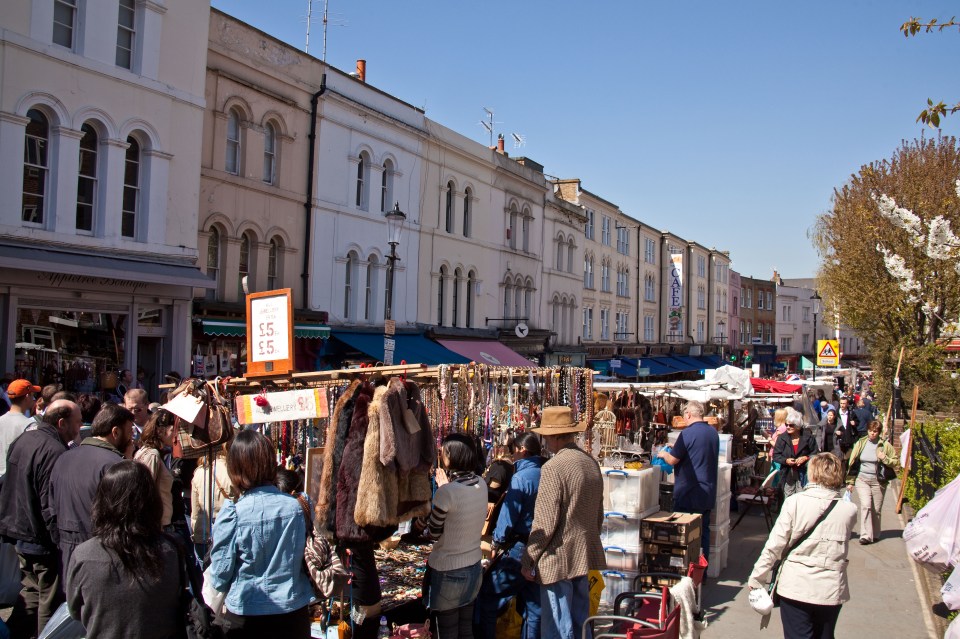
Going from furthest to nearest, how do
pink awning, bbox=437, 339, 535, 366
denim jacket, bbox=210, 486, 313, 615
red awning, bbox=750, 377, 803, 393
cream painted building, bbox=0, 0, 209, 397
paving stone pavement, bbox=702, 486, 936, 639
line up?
1. pink awning, bbox=437, 339, 535, 366
2. red awning, bbox=750, 377, 803, 393
3. cream painted building, bbox=0, 0, 209, 397
4. paving stone pavement, bbox=702, 486, 936, 639
5. denim jacket, bbox=210, 486, 313, 615

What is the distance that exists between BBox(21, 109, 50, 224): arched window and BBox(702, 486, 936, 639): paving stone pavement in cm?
1246

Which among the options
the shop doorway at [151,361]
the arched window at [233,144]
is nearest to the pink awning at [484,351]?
the arched window at [233,144]

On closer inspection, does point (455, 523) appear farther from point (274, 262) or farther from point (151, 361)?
point (274, 262)

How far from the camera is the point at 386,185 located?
23.0 m

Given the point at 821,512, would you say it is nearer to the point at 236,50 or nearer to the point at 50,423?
the point at 50,423

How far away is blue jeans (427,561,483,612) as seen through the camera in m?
5.51

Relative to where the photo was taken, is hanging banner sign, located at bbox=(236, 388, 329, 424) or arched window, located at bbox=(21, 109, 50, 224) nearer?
hanging banner sign, located at bbox=(236, 388, 329, 424)

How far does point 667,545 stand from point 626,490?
66 centimetres

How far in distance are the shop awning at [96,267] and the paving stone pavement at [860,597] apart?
10987 millimetres

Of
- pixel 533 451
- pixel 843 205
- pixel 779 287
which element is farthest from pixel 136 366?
pixel 779 287

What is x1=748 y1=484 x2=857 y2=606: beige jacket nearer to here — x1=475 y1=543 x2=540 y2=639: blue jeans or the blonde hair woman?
the blonde hair woman

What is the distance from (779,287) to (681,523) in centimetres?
6863

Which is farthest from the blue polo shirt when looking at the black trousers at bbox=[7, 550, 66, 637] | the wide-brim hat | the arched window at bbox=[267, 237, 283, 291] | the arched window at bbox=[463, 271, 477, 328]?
the arched window at bbox=[463, 271, 477, 328]

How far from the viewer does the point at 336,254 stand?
20.8m
